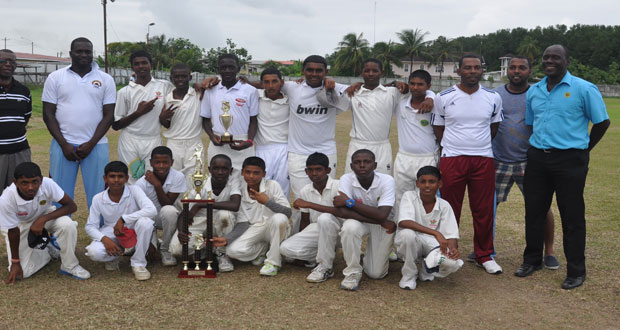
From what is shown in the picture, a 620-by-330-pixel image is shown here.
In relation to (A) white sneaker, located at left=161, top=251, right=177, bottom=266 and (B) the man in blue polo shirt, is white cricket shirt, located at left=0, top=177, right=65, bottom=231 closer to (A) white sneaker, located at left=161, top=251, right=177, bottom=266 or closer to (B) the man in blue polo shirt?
(A) white sneaker, located at left=161, top=251, right=177, bottom=266

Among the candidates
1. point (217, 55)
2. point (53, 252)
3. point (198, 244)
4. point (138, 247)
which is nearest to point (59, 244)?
point (53, 252)

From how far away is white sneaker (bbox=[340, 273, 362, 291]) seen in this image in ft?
15.6

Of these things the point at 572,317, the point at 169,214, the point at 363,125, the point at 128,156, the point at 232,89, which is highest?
the point at 232,89

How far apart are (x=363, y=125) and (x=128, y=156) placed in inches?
102

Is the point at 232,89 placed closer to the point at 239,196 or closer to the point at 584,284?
the point at 239,196

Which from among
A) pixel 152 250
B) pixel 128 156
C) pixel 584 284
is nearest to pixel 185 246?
pixel 152 250

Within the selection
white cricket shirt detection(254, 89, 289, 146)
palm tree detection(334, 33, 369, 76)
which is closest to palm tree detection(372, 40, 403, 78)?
palm tree detection(334, 33, 369, 76)

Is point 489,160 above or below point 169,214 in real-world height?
above

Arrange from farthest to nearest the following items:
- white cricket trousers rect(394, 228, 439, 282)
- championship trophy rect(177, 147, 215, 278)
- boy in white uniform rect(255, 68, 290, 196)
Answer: boy in white uniform rect(255, 68, 290, 196)
championship trophy rect(177, 147, 215, 278)
white cricket trousers rect(394, 228, 439, 282)

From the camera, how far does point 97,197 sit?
5.20 m

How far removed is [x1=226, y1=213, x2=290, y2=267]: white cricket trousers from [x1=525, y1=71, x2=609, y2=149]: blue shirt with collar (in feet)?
8.17

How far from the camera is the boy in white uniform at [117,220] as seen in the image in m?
5.00

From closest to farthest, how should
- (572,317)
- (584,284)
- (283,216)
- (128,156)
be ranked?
(572,317) → (584,284) → (283,216) → (128,156)

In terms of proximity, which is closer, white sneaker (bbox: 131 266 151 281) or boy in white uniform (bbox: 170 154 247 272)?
white sneaker (bbox: 131 266 151 281)
